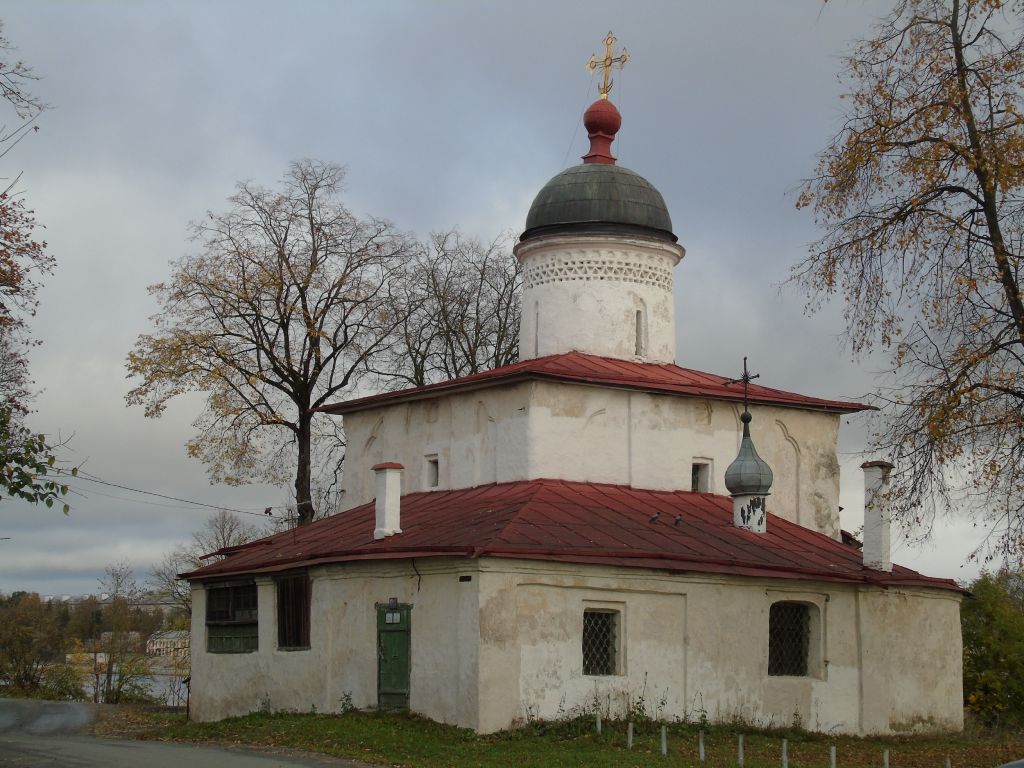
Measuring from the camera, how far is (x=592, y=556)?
20.5m

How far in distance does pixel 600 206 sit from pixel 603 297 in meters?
1.86

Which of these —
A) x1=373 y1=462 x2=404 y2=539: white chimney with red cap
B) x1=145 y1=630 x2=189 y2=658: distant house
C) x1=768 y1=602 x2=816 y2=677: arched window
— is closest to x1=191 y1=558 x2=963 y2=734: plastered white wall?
x1=768 y1=602 x2=816 y2=677: arched window

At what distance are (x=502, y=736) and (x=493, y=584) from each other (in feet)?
7.04

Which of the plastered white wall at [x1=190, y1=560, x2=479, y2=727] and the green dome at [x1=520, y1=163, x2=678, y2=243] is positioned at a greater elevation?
the green dome at [x1=520, y1=163, x2=678, y2=243]

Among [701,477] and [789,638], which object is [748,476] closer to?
[701,477]

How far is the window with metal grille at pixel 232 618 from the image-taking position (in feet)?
83.1

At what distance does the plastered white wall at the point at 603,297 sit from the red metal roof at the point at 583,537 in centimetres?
380

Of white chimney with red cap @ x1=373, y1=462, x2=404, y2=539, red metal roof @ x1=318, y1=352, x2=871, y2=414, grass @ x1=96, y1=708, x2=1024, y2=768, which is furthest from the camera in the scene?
red metal roof @ x1=318, y1=352, x2=871, y2=414

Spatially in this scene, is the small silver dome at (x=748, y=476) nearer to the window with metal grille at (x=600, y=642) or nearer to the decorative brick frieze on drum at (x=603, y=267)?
the window with metal grille at (x=600, y=642)

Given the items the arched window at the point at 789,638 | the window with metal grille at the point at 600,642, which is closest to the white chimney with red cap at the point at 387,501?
the window with metal grille at the point at 600,642

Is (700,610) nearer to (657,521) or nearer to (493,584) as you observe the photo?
(657,521)

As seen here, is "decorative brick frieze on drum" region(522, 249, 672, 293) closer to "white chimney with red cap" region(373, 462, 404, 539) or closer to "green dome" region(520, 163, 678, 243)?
"green dome" region(520, 163, 678, 243)

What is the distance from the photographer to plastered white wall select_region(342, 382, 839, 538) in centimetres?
2472

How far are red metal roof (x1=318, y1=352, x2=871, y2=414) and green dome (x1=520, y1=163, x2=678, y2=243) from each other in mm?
2668
